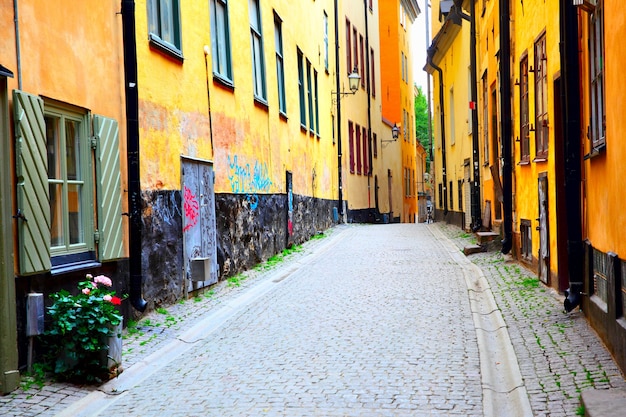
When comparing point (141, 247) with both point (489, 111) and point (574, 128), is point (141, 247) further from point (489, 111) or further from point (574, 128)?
point (489, 111)

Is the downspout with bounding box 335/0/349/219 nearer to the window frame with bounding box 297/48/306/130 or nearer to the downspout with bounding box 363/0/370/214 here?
the window frame with bounding box 297/48/306/130

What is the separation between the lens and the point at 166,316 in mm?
9594

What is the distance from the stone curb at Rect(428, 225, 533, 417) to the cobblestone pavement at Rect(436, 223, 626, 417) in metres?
0.07

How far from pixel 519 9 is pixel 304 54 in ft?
30.6

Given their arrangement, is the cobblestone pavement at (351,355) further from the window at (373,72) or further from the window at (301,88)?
the window at (373,72)

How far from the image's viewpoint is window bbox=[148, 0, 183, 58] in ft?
33.5

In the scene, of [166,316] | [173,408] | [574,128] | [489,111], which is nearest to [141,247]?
[166,316]

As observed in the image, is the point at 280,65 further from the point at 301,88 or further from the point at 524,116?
the point at 524,116

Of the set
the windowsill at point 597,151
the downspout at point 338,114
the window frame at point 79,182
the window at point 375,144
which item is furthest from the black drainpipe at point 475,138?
the window at point 375,144

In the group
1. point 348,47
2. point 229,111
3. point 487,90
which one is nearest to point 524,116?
point 229,111

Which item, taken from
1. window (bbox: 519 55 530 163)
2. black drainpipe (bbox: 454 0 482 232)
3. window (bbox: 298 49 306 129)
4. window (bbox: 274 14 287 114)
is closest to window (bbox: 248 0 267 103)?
window (bbox: 274 14 287 114)

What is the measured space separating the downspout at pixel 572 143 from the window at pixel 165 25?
193 inches

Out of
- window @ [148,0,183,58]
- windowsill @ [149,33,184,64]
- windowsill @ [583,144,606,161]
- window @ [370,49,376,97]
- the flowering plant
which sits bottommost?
the flowering plant

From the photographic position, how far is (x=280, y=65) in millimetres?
18250
